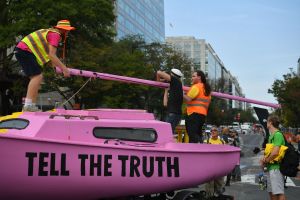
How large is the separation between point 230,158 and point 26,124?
116 inches

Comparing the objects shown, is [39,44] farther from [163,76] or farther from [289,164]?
[289,164]

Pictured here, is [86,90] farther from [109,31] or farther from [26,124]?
[26,124]

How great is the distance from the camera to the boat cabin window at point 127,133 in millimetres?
6199

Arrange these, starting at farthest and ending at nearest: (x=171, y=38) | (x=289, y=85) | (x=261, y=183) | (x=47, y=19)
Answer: (x=171, y=38) → (x=289, y=85) → (x=47, y=19) → (x=261, y=183)

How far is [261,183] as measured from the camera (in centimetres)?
1355

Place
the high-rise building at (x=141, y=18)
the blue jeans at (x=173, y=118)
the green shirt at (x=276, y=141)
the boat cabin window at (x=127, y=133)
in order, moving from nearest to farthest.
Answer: the boat cabin window at (x=127, y=133), the blue jeans at (x=173, y=118), the green shirt at (x=276, y=141), the high-rise building at (x=141, y=18)

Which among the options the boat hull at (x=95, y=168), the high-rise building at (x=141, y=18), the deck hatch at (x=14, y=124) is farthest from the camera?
the high-rise building at (x=141, y=18)

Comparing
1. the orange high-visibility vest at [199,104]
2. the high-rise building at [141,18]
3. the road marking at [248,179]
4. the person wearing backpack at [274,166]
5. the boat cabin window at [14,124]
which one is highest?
the high-rise building at [141,18]

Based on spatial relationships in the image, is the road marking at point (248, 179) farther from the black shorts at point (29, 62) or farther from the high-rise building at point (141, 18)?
the high-rise building at point (141, 18)

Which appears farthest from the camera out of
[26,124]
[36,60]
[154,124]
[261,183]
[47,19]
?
[47,19]

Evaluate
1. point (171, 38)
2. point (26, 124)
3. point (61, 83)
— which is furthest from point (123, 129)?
point (171, 38)

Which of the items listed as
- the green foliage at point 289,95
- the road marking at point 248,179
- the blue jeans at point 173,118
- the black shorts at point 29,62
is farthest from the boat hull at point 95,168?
the green foliage at point 289,95

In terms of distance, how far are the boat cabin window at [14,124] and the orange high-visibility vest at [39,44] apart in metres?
1.09

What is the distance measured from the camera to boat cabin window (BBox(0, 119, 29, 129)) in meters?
6.09
